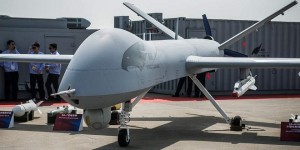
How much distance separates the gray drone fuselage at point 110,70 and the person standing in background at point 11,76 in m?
12.1

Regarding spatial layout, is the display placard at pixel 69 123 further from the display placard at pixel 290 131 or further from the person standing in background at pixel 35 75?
the person standing in background at pixel 35 75

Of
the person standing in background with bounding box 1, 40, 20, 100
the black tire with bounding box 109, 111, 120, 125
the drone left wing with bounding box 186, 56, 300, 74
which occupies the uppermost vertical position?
the drone left wing with bounding box 186, 56, 300, 74

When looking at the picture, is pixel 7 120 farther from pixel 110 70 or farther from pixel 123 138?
pixel 110 70

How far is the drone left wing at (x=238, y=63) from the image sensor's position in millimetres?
14516

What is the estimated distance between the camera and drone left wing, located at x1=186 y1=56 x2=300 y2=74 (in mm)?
14516

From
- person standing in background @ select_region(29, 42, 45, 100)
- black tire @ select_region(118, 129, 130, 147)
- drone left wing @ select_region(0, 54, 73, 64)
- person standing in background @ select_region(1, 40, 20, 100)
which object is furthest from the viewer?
person standing in background @ select_region(29, 42, 45, 100)

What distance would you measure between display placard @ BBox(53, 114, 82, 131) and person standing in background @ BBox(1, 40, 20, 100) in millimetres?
9498

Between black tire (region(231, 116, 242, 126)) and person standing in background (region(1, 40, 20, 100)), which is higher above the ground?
person standing in background (region(1, 40, 20, 100))

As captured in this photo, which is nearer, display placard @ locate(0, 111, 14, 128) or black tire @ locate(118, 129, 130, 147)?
black tire @ locate(118, 129, 130, 147)

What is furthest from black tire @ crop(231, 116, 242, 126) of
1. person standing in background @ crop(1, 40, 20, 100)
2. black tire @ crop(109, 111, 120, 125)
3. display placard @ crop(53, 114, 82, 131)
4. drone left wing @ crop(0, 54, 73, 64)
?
person standing in background @ crop(1, 40, 20, 100)

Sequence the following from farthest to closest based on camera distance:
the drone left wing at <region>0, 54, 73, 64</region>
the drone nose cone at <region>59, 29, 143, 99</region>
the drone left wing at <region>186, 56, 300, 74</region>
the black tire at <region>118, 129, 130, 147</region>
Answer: the drone left wing at <region>0, 54, 73, 64</region> → the drone left wing at <region>186, 56, 300, 74</region> → the black tire at <region>118, 129, 130, 147</region> → the drone nose cone at <region>59, 29, 143, 99</region>

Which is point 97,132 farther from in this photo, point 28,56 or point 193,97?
point 193,97

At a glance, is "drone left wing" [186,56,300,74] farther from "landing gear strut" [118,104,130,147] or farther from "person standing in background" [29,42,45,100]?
"person standing in background" [29,42,45,100]

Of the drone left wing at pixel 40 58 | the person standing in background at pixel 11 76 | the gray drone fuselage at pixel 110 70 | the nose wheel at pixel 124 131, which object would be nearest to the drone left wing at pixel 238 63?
the gray drone fuselage at pixel 110 70
